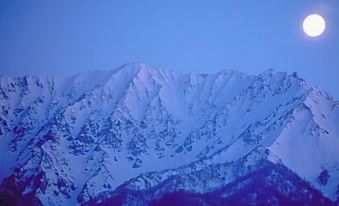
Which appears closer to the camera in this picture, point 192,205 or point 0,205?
point 0,205

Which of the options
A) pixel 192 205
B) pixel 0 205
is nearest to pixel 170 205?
pixel 192 205

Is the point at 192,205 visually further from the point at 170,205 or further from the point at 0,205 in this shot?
the point at 0,205

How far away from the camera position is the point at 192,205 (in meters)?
198

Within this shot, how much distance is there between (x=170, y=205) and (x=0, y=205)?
128 m

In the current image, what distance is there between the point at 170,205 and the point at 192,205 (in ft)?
20.6

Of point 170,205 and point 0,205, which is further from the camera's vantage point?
point 170,205

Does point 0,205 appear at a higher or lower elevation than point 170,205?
higher

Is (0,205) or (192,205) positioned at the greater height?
(0,205)

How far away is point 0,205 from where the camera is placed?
74312 mm
